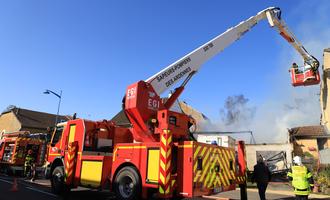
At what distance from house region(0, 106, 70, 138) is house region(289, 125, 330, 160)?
34.6 m

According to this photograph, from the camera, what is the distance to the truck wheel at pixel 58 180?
10.6 metres

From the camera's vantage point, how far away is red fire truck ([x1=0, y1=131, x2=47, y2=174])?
67.6 feet

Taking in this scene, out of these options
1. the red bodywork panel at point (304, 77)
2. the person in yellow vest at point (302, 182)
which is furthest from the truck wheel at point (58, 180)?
the red bodywork panel at point (304, 77)

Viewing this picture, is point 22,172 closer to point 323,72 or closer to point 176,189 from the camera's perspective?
point 176,189

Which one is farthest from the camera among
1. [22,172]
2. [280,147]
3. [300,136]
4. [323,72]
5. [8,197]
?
[300,136]

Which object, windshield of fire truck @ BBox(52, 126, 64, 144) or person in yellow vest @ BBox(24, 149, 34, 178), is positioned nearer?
windshield of fire truck @ BBox(52, 126, 64, 144)

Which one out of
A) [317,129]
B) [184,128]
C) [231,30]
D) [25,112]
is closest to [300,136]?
[317,129]

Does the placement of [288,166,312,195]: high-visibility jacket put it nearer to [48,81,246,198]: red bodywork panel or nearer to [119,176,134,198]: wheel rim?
[48,81,246,198]: red bodywork panel

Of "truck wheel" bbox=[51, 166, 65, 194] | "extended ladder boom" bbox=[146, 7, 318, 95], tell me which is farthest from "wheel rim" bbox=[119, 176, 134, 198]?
"truck wheel" bbox=[51, 166, 65, 194]

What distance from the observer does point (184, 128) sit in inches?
340

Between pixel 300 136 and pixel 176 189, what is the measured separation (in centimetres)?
2280

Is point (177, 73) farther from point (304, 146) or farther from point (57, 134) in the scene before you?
point (304, 146)

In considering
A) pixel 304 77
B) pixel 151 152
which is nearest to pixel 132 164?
pixel 151 152

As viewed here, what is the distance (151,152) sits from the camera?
7844 millimetres
